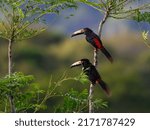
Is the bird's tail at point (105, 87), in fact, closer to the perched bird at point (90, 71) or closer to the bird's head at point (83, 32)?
the perched bird at point (90, 71)

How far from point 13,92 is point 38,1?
0.65 m

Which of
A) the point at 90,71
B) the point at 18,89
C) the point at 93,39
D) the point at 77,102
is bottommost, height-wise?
the point at 77,102

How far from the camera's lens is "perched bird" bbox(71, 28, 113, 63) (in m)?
5.23

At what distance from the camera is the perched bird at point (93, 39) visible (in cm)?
523

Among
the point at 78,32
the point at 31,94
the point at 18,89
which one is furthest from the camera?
the point at 78,32

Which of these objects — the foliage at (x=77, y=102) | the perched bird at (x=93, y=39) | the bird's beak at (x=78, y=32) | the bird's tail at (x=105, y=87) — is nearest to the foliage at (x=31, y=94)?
the foliage at (x=77, y=102)

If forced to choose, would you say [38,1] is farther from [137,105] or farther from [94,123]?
[137,105]

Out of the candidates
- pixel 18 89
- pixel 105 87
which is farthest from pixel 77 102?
pixel 18 89

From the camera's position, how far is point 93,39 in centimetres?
527

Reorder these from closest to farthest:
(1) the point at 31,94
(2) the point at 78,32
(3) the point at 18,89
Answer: (3) the point at 18,89
(1) the point at 31,94
(2) the point at 78,32

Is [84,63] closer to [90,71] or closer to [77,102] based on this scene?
[90,71]

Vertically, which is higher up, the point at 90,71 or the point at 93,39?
the point at 93,39

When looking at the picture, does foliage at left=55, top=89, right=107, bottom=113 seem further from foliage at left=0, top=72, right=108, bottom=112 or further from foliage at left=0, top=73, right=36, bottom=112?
foliage at left=0, top=73, right=36, bottom=112

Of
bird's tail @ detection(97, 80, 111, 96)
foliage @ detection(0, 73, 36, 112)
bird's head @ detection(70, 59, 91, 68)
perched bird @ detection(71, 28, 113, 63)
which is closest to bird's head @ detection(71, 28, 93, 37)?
perched bird @ detection(71, 28, 113, 63)
